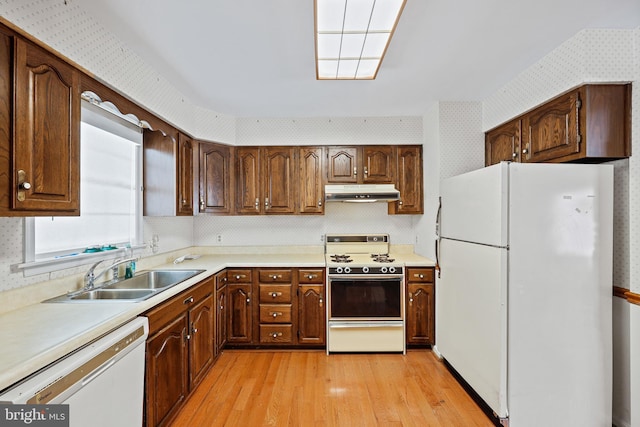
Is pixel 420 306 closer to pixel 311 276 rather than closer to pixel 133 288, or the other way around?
pixel 311 276

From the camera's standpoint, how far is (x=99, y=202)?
250 cm

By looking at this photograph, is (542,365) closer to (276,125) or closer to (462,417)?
(462,417)

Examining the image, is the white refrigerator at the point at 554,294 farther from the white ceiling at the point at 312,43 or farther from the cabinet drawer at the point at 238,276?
the cabinet drawer at the point at 238,276

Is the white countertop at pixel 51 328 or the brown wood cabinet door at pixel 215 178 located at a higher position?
the brown wood cabinet door at pixel 215 178

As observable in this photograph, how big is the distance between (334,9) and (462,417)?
2.79 metres

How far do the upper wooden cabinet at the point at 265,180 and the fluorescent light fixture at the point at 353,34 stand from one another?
4.45ft

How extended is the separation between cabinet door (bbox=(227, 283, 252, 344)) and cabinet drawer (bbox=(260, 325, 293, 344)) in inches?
6.2

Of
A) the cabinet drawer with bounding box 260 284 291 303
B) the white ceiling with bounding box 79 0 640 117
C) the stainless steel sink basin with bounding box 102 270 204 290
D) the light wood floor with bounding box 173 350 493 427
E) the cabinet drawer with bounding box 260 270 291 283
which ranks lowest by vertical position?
the light wood floor with bounding box 173 350 493 427

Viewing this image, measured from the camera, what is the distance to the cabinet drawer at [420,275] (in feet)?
10.8

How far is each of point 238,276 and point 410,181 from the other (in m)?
2.23

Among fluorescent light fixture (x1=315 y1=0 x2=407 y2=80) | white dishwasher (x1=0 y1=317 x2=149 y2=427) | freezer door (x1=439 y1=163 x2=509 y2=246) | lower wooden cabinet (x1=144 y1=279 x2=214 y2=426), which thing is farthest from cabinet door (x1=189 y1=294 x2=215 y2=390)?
freezer door (x1=439 y1=163 x2=509 y2=246)

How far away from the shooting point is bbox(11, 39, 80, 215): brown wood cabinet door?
4.47 feet

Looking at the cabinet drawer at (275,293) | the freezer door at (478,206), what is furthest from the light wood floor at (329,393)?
the freezer door at (478,206)

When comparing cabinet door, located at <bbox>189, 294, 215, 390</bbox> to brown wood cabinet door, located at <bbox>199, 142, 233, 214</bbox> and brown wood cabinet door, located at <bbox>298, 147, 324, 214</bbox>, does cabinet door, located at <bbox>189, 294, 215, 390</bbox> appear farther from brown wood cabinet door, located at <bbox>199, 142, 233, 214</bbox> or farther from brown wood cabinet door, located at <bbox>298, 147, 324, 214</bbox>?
brown wood cabinet door, located at <bbox>298, 147, 324, 214</bbox>
